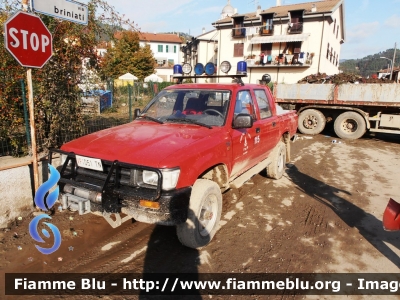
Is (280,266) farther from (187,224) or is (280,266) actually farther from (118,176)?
(118,176)

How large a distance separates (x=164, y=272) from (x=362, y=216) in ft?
10.8

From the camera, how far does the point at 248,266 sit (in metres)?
3.15

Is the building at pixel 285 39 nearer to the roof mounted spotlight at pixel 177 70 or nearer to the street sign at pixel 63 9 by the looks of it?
the roof mounted spotlight at pixel 177 70

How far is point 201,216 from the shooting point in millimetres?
3395

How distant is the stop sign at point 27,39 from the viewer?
3.36 metres

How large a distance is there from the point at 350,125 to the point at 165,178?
33.4ft

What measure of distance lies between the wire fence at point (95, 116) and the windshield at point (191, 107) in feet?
6.09

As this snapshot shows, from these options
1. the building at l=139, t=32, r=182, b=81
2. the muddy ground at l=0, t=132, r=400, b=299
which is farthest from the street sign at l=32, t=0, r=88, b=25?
the building at l=139, t=32, r=182, b=81

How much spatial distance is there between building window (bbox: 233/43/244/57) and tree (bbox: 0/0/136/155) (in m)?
29.5

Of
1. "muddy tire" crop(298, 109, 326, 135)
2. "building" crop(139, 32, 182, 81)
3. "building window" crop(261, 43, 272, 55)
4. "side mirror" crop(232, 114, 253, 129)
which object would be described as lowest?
"muddy tire" crop(298, 109, 326, 135)

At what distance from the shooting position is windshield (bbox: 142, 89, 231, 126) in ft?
13.0

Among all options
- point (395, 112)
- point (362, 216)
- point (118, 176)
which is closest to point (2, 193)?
point (118, 176)

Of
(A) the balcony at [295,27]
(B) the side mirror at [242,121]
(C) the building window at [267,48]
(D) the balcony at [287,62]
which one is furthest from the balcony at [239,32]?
(B) the side mirror at [242,121]

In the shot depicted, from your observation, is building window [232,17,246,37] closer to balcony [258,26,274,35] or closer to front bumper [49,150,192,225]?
balcony [258,26,274,35]
